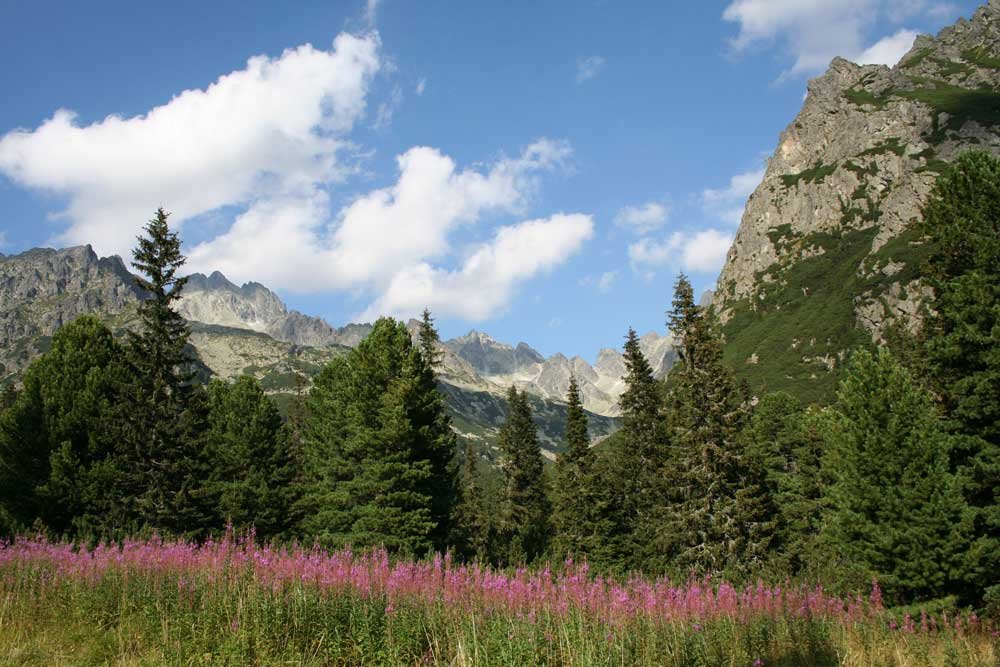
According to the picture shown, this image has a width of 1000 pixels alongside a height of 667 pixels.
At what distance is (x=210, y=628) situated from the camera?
248 inches

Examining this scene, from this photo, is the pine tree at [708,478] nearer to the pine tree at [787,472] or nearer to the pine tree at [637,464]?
the pine tree at [787,472]

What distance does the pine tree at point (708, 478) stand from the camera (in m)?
33.0

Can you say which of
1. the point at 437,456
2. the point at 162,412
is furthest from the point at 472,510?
the point at 162,412

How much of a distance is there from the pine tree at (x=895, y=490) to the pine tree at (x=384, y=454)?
18.7m

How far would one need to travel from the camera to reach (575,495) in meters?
43.1

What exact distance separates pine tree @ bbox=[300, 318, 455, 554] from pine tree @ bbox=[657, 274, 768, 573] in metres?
13.5

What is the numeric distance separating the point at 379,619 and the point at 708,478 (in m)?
30.7

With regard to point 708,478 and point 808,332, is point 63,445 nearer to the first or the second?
point 708,478

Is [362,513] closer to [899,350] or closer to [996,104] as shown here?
[899,350]

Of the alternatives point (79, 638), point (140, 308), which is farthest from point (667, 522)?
point (79, 638)

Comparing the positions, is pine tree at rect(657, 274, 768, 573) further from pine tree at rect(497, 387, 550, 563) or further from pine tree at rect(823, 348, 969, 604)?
pine tree at rect(497, 387, 550, 563)

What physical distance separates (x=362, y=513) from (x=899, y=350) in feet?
210

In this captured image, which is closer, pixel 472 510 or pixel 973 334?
pixel 973 334

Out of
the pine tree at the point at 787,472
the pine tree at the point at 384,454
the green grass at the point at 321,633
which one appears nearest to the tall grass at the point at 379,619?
the green grass at the point at 321,633
